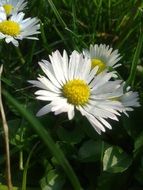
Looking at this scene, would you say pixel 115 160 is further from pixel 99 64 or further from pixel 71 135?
pixel 99 64

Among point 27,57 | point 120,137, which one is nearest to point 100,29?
point 27,57

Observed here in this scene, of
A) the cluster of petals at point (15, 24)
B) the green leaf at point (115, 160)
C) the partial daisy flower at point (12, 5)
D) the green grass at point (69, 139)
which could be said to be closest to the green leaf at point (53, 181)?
the green grass at point (69, 139)

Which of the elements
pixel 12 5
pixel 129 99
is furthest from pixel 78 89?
pixel 12 5

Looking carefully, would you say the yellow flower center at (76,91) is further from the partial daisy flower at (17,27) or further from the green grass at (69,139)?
the partial daisy flower at (17,27)

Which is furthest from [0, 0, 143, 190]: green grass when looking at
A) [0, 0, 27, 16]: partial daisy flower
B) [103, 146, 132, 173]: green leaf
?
[0, 0, 27, 16]: partial daisy flower

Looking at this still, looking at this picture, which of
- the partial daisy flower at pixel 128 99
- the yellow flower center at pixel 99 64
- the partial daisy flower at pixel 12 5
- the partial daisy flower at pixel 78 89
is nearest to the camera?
the partial daisy flower at pixel 78 89
